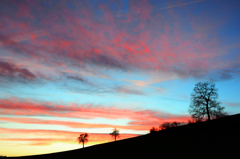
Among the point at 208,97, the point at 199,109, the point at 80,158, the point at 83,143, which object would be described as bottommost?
the point at 83,143

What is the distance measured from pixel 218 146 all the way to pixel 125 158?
5.39 metres

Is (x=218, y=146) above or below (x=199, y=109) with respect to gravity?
below

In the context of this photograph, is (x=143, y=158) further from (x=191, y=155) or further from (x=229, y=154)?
(x=229, y=154)

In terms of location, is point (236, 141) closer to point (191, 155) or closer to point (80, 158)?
point (191, 155)

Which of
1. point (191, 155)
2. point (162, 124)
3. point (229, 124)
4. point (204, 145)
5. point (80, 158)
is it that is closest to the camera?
point (191, 155)

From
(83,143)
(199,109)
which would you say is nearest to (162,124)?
(83,143)

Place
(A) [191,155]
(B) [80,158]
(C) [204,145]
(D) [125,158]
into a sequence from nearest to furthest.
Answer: (A) [191,155] < (C) [204,145] < (D) [125,158] < (B) [80,158]

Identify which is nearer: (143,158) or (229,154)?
(229,154)

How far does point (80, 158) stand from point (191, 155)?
32.6 ft

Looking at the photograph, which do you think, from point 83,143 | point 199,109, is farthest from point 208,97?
point 83,143

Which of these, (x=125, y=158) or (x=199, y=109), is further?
(x=199, y=109)

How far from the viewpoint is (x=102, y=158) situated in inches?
480

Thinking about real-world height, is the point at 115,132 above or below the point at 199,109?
below

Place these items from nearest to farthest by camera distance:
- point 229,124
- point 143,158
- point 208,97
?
point 143,158
point 229,124
point 208,97
